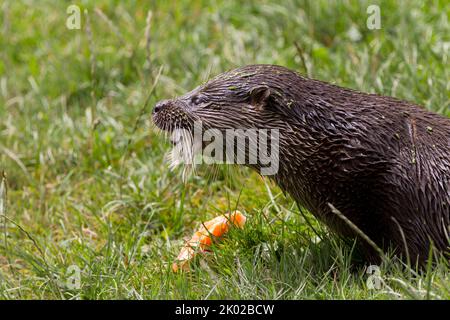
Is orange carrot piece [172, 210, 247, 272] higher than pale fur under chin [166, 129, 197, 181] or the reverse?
the reverse

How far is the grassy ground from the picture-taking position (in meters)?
4.21

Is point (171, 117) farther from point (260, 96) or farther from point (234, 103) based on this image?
point (260, 96)

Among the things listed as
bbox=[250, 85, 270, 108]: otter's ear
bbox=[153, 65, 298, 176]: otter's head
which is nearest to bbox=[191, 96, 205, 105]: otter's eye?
bbox=[153, 65, 298, 176]: otter's head

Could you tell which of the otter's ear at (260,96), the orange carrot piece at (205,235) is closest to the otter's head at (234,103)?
the otter's ear at (260,96)

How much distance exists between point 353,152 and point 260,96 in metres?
0.54

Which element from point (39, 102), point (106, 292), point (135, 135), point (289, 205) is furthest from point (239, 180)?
point (39, 102)

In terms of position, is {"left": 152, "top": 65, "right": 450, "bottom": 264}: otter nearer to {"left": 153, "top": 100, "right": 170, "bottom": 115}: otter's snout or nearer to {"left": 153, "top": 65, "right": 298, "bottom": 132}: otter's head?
{"left": 153, "top": 65, "right": 298, "bottom": 132}: otter's head

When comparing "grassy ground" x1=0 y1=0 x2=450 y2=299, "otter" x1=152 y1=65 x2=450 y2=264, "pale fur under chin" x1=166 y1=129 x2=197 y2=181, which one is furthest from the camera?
"pale fur under chin" x1=166 y1=129 x2=197 y2=181

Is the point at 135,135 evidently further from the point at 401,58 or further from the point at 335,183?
the point at 335,183

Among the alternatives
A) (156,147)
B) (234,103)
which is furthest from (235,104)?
(156,147)

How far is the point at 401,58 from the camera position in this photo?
19.9ft

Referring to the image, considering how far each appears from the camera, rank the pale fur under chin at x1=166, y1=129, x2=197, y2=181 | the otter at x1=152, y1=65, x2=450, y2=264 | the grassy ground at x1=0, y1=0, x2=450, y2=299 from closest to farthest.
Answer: the otter at x1=152, y1=65, x2=450, y2=264 → the grassy ground at x1=0, y1=0, x2=450, y2=299 → the pale fur under chin at x1=166, y1=129, x2=197, y2=181

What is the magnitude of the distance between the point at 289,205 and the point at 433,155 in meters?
1.11

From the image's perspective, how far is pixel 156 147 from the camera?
5961mm
